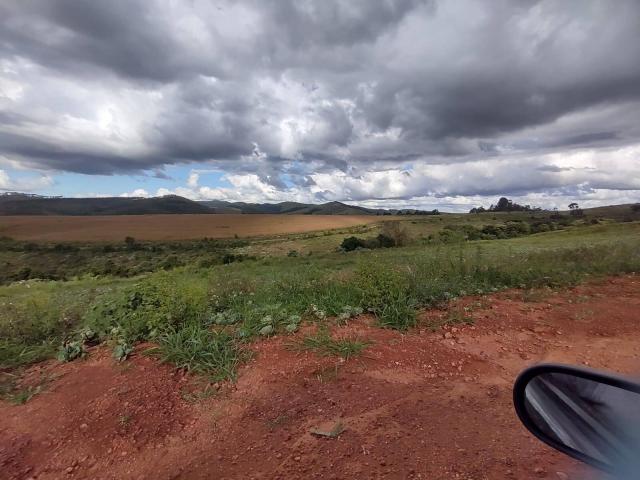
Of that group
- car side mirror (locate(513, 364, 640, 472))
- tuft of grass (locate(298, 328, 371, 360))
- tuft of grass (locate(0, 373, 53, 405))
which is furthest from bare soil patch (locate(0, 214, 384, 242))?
car side mirror (locate(513, 364, 640, 472))

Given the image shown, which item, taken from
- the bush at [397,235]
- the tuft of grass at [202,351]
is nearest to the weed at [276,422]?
the tuft of grass at [202,351]

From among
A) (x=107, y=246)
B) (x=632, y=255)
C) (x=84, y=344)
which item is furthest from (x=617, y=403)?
(x=107, y=246)

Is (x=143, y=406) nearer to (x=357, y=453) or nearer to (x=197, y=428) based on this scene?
(x=197, y=428)

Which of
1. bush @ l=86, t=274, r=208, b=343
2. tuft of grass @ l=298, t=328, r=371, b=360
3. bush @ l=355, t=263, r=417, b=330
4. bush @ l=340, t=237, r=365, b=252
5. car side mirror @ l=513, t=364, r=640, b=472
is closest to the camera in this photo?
car side mirror @ l=513, t=364, r=640, b=472

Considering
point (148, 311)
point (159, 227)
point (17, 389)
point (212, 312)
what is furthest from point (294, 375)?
point (159, 227)

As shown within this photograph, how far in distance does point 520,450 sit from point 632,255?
1299 cm

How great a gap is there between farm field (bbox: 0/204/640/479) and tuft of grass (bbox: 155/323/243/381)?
22 millimetres

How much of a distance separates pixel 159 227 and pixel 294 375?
292 feet

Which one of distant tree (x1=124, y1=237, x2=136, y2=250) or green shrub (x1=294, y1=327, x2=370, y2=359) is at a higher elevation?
green shrub (x1=294, y1=327, x2=370, y2=359)

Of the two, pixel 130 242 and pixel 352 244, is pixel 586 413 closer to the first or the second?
pixel 352 244

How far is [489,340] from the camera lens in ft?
18.0

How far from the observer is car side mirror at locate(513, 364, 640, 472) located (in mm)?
1152

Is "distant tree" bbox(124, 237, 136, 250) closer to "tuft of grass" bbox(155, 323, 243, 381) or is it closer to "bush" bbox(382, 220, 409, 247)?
"bush" bbox(382, 220, 409, 247)

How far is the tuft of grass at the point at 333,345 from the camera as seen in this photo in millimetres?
4766
